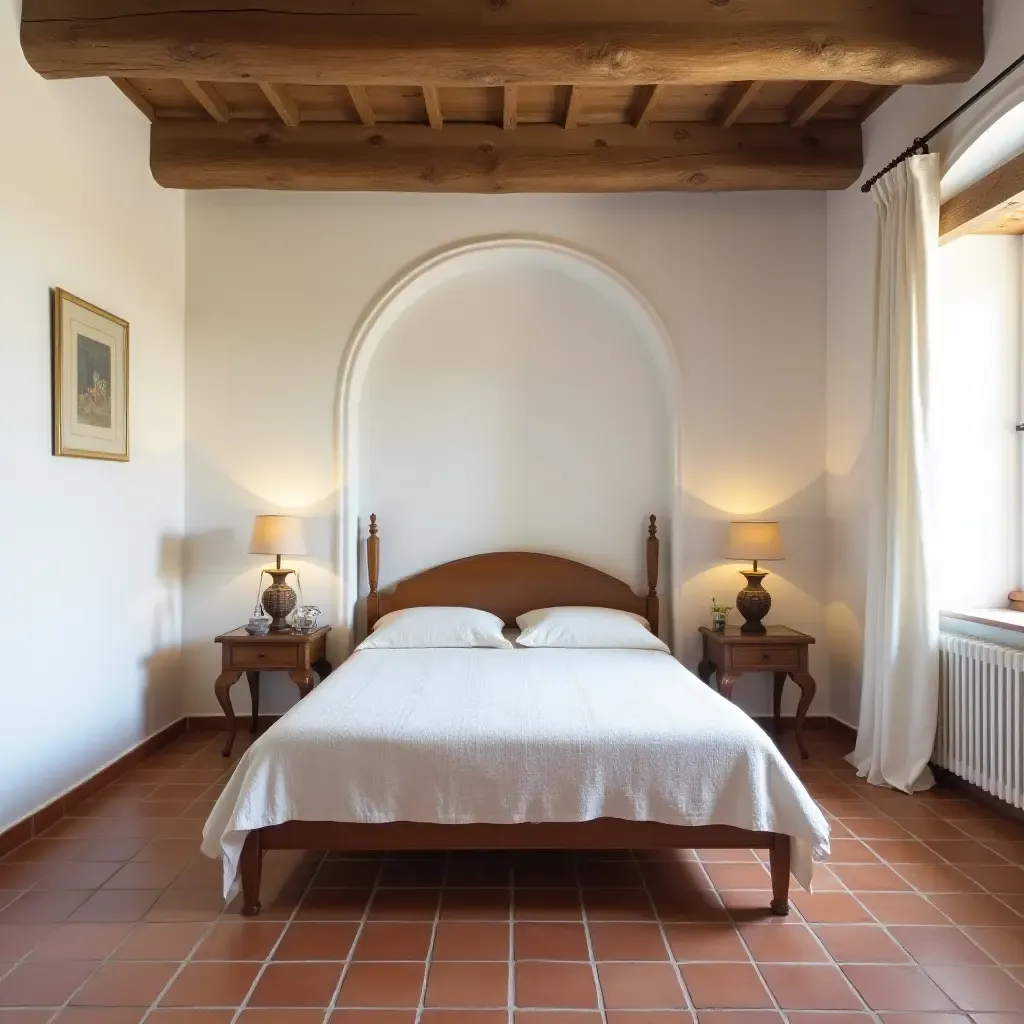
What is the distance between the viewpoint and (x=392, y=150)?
154 inches

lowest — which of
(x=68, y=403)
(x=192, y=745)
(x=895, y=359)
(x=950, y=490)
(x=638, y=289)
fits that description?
(x=192, y=745)

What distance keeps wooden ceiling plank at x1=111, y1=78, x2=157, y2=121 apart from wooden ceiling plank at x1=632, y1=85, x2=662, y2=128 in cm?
227

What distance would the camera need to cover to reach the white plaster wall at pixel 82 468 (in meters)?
2.77

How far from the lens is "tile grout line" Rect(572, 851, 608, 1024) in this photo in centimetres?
185

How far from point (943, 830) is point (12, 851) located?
325 centimetres

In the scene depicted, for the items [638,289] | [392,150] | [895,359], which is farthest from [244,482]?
[895,359]

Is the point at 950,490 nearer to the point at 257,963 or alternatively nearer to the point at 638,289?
the point at 638,289

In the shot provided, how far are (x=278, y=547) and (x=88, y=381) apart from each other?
1.08 m

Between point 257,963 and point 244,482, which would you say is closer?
point 257,963

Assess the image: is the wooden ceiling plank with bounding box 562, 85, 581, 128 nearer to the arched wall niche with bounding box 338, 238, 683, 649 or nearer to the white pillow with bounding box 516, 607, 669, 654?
the arched wall niche with bounding box 338, 238, 683, 649

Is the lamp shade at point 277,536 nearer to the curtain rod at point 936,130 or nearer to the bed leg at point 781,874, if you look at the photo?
the bed leg at point 781,874

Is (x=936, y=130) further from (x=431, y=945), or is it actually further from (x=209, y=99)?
(x=431, y=945)

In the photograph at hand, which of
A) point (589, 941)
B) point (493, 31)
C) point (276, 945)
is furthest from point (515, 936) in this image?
point (493, 31)

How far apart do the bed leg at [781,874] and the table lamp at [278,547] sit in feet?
8.17
